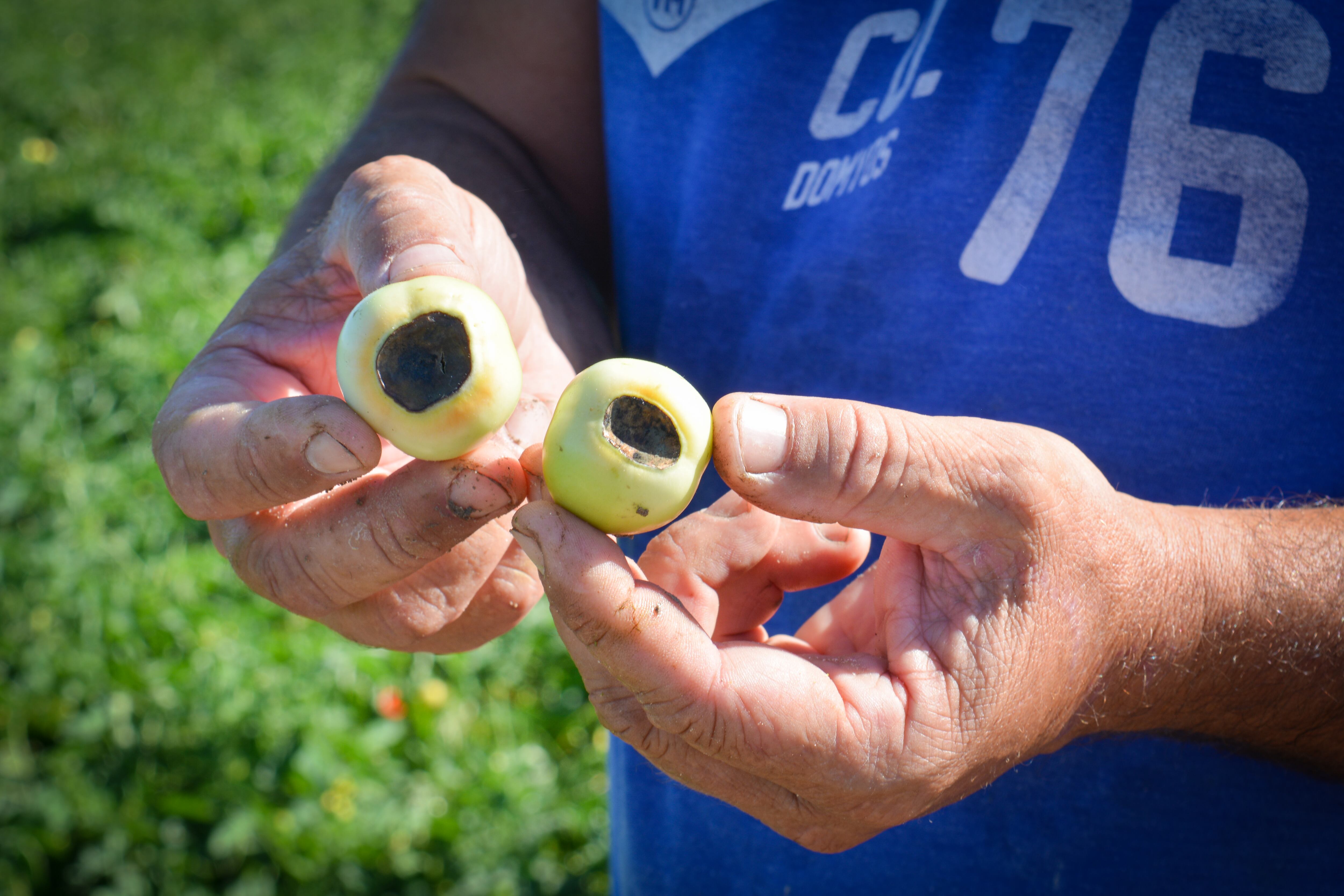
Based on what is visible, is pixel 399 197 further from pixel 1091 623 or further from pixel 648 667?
pixel 1091 623

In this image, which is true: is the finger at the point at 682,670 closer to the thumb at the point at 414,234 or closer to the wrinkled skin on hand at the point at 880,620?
the wrinkled skin on hand at the point at 880,620

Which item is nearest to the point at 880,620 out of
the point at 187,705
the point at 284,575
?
the point at 284,575

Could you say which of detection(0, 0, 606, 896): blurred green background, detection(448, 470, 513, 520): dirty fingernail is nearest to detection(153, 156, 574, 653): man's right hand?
detection(448, 470, 513, 520): dirty fingernail

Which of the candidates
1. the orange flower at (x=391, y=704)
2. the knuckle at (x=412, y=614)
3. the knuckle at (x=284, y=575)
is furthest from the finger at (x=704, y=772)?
the orange flower at (x=391, y=704)

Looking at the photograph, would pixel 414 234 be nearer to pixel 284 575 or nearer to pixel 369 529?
pixel 369 529

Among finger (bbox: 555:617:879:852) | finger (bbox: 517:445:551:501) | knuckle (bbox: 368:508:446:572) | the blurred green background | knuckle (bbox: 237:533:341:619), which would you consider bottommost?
the blurred green background

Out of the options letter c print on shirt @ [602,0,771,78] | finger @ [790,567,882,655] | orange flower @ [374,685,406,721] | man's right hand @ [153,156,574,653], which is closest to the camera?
man's right hand @ [153,156,574,653]

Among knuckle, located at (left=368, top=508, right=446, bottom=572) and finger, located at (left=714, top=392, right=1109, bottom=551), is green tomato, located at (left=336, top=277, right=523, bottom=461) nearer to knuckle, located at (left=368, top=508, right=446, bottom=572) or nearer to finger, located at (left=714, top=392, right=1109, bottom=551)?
knuckle, located at (left=368, top=508, right=446, bottom=572)
